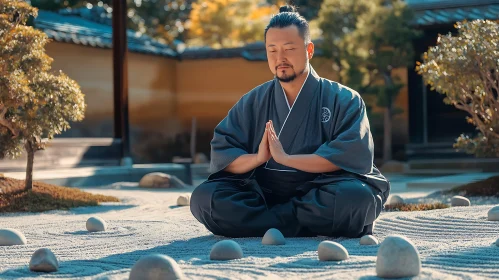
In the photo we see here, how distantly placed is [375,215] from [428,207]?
2.41 metres

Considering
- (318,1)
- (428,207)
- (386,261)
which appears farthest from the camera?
(318,1)

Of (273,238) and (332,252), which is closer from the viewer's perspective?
(332,252)

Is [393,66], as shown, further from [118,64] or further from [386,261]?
[386,261]

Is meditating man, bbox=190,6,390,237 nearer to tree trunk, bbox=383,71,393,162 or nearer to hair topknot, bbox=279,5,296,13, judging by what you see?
hair topknot, bbox=279,5,296,13

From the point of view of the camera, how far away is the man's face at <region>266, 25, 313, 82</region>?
484cm

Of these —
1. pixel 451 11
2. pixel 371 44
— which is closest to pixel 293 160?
pixel 371 44

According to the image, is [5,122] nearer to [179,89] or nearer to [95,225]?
[95,225]

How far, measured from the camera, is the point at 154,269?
9.90 ft

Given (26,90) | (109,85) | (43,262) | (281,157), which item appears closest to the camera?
(43,262)

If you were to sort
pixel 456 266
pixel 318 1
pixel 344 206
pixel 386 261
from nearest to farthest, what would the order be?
pixel 386 261
pixel 456 266
pixel 344 206
pixel 318 1

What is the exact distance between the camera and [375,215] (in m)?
4.67

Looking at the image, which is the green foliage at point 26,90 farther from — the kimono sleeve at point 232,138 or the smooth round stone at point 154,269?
the smooth round stone at point 154,269

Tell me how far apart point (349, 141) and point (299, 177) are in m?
0.39

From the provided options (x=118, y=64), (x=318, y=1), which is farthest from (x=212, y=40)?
(x=118, y=64)
